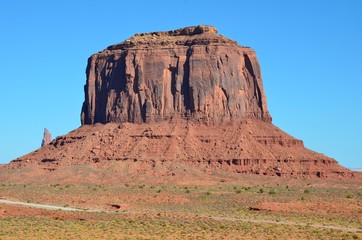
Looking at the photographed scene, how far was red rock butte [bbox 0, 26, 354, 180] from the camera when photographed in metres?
93.5

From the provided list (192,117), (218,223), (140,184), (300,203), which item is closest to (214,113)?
(192,117)

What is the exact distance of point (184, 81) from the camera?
334 ft

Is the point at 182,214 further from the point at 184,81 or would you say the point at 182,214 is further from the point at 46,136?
the point at 46,136

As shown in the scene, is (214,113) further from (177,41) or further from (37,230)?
(37,230)

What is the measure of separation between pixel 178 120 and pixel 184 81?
558cm

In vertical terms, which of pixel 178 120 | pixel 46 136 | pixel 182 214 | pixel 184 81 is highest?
pixel 184 81

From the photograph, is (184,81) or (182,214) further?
(184,81)

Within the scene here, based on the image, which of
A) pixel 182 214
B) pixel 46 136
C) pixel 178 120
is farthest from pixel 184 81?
pixel 46 136

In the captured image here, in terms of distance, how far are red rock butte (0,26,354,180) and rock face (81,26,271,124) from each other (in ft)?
0.44

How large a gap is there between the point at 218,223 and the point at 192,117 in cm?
5640

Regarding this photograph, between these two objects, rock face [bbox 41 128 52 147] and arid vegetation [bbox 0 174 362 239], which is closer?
arid vegetation [bbox 0 174 362 239]

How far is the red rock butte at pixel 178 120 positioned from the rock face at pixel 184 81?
13 cm

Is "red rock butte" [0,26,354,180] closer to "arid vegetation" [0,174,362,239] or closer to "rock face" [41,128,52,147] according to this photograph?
"arid vegetation" [0,174,362,239]

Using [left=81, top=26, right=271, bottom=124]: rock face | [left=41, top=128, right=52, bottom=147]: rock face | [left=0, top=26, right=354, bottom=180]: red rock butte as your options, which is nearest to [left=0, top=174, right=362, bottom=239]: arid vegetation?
[left=0, top=26, right=354, bottom=180]: red rock butte
